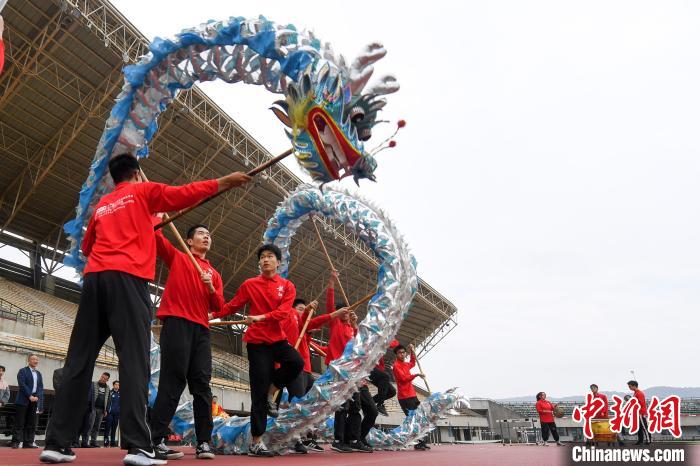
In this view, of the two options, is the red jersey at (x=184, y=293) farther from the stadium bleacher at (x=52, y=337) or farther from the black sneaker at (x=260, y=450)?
the stadium bleacher at (x=52, y=337)

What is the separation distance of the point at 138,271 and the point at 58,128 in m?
15.1

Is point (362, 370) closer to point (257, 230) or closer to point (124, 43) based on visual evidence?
point (124, 43)

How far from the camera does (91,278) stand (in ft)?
9.68

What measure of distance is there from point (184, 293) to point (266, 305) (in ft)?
2.70

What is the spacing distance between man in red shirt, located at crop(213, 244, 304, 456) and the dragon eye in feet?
4.62

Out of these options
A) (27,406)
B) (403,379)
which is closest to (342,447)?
(403,379)

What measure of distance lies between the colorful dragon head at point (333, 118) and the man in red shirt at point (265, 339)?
3.86 ft

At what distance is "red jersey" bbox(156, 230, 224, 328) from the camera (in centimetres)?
384

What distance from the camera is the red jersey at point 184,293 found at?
3.84 metres

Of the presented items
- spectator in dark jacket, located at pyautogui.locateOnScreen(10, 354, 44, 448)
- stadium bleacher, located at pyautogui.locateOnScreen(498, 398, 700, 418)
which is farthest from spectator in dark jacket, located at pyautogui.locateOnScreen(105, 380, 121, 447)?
stadium bleacher, located at pyautogui.locateOnScreen(498, 398, 700, 418)

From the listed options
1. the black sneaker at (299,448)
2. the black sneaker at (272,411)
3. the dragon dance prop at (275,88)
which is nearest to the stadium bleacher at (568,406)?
the black sneaker at (272,411)

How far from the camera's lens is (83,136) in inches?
637

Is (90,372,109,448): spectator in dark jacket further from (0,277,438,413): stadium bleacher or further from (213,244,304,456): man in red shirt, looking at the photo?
(213,244,304,456): man in red shirt

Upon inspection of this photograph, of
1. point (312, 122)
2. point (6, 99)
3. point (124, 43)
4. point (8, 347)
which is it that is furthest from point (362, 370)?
point (6, 99)
